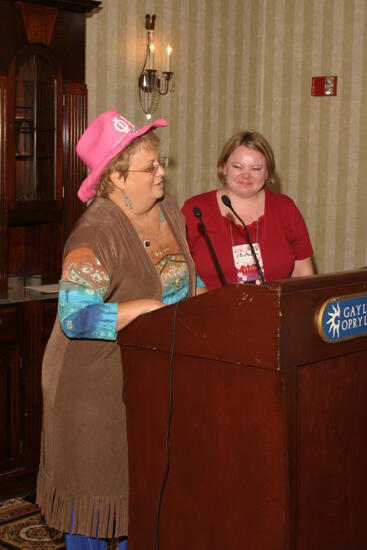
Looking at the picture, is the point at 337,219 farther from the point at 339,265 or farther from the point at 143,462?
the point at 143,462

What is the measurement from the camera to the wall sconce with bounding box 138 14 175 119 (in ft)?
13.5

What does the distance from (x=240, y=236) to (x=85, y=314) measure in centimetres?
118

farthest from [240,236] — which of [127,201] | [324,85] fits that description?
[324,85]

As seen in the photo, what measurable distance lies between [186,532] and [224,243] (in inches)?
51.4

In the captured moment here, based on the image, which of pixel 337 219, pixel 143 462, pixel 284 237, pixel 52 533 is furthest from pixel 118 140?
pixel 337 219

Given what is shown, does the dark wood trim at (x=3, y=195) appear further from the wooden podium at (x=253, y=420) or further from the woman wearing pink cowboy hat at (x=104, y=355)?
the wooden podium at (x=253, y=420)

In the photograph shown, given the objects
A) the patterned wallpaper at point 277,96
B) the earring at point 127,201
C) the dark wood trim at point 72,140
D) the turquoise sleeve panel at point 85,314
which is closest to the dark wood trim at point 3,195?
the dark wood trim at point 72,140

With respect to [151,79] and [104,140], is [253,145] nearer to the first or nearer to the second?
[104,140]

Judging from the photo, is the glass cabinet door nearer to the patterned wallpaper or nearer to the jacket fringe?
the patterned wallpaper

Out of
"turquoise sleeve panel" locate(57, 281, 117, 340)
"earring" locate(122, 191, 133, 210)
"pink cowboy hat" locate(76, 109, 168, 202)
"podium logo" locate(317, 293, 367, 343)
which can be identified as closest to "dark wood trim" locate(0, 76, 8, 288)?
"pink cowboy hat" locate(76, 109, 168, 202)

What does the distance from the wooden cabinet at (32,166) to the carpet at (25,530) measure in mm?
153

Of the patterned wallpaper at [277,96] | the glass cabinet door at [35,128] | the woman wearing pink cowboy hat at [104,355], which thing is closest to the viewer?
the woman wearing pink cowboy hat at [104,355]

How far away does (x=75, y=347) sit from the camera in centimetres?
193

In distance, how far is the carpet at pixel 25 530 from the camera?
2.93 meters
